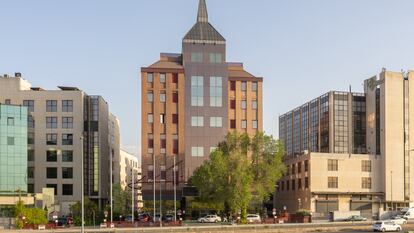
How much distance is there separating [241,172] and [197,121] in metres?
41.5

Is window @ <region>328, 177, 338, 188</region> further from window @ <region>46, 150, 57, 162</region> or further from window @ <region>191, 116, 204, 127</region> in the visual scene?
window @ <region>46, 150, 57, 162</region>

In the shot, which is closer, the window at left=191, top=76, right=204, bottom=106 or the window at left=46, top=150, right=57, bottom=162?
the window at left=191, top=76, right=204, bottom=106

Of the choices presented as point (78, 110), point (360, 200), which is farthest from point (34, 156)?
point (360, 200)

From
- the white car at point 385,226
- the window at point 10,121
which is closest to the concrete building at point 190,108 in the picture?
the window at point 10,121

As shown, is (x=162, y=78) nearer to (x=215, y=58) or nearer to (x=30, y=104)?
(x=215, y=58)

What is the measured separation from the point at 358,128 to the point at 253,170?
2259 inches

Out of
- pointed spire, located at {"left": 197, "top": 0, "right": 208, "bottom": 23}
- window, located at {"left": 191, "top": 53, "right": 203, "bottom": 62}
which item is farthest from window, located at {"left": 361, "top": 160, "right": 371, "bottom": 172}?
pointed spire, located at {"left": 197, "top": 0, "right": 208, "bottom": 23}

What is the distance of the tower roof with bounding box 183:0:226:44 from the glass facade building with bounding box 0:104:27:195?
46.9 metres

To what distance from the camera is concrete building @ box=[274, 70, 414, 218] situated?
4963 inches

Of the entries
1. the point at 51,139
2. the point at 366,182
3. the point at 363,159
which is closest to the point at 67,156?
the point at 51,139

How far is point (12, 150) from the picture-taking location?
10981 cm

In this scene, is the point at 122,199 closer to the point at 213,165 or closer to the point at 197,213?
the point at 197,213

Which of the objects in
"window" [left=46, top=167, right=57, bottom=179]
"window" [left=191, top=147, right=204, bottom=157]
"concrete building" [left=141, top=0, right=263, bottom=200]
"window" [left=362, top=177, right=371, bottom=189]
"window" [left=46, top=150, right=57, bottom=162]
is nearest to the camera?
"window" [left=362, top=177, right=371, bottom=189]

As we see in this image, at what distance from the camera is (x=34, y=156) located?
438 ft
